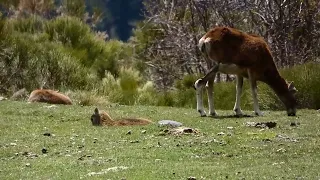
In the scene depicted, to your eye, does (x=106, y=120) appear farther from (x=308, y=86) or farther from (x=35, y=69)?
(x=35, y=69)

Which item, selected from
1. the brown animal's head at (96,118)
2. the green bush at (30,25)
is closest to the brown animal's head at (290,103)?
the brown animal's head at (96,118)

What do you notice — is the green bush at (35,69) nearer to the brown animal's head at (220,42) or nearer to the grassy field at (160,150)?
the grassy field at (160,150)

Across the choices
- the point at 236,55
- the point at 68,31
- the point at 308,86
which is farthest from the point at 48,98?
the point at 68,31

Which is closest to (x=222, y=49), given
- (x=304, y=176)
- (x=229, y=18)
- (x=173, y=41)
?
(x=304, y=176)

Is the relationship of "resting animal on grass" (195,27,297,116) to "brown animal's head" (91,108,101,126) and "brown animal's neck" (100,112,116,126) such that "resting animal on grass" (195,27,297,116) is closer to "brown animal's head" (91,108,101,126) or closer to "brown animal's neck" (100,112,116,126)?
"brown animal's neck" (100,112,116,126)

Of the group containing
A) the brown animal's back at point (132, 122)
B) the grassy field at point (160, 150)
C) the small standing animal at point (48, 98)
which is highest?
the small standing animal at point (48, 98)

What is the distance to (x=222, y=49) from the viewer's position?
1388cm

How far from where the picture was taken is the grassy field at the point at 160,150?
333 inches

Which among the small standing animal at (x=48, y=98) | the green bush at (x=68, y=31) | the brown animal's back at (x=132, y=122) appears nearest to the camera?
the brown animal's back at (x=132, y=122)

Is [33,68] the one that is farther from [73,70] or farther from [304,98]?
[304,98]

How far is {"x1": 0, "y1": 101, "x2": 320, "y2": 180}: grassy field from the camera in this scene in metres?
8.46

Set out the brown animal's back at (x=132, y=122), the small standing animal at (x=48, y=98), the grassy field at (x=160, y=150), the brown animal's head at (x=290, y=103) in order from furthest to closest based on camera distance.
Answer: the small standing animal at (x=48, y=98) < the brown animal's head at (x=290, y=103) < the brown animal's back at (x=132, y=122) < the grassy field at (x=160, y=150)

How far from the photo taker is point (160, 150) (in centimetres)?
1004

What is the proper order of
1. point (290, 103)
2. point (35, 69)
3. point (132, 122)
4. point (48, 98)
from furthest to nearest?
1. point (35, 69)
2. point (48, 98)
3. point (290, 103)
4. point (132, 122)
